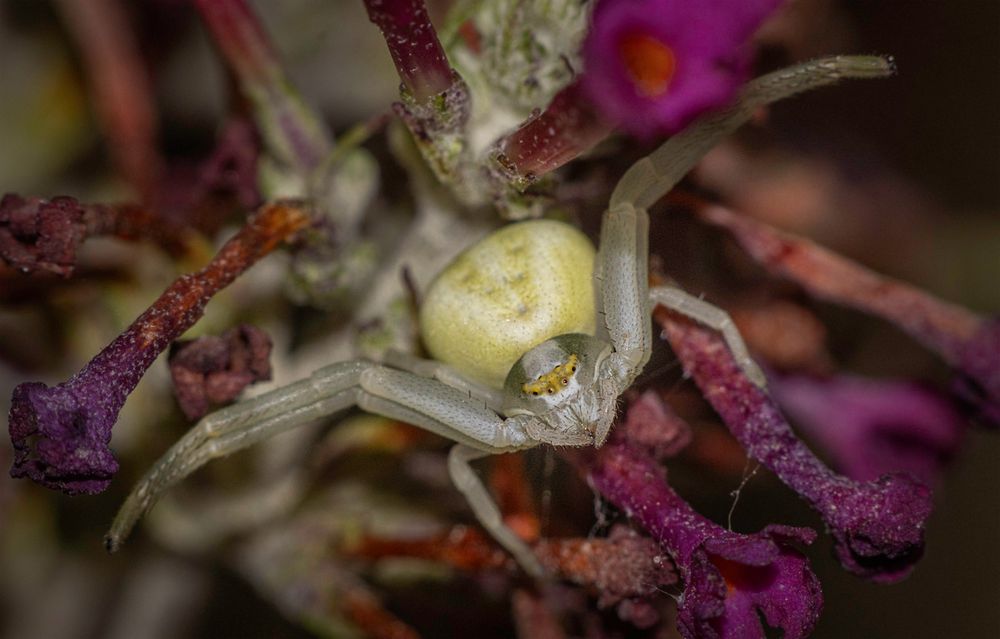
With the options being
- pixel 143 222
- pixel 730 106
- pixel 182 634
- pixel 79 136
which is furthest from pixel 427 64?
pixel 182 634

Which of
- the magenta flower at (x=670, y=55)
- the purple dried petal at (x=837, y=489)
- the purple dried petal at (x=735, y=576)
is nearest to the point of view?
the magenta flower at (x=670, y=55)

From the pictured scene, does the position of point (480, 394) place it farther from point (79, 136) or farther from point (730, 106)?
point (79, 136)

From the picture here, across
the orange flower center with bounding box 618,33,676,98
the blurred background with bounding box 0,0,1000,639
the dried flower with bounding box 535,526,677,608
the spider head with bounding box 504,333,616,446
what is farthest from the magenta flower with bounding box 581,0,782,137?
the dried flower with bounding box 535,526,677,608

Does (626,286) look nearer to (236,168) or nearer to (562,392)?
(562,392)

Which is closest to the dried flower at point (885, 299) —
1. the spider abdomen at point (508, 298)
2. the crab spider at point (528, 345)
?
the crab spider at point (528, 345)

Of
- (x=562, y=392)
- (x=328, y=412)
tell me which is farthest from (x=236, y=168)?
(x=562, y=392)

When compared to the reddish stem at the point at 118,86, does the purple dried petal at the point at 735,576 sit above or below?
below

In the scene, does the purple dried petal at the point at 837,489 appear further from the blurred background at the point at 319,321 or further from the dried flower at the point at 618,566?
the blurred background at the point at 319,321
